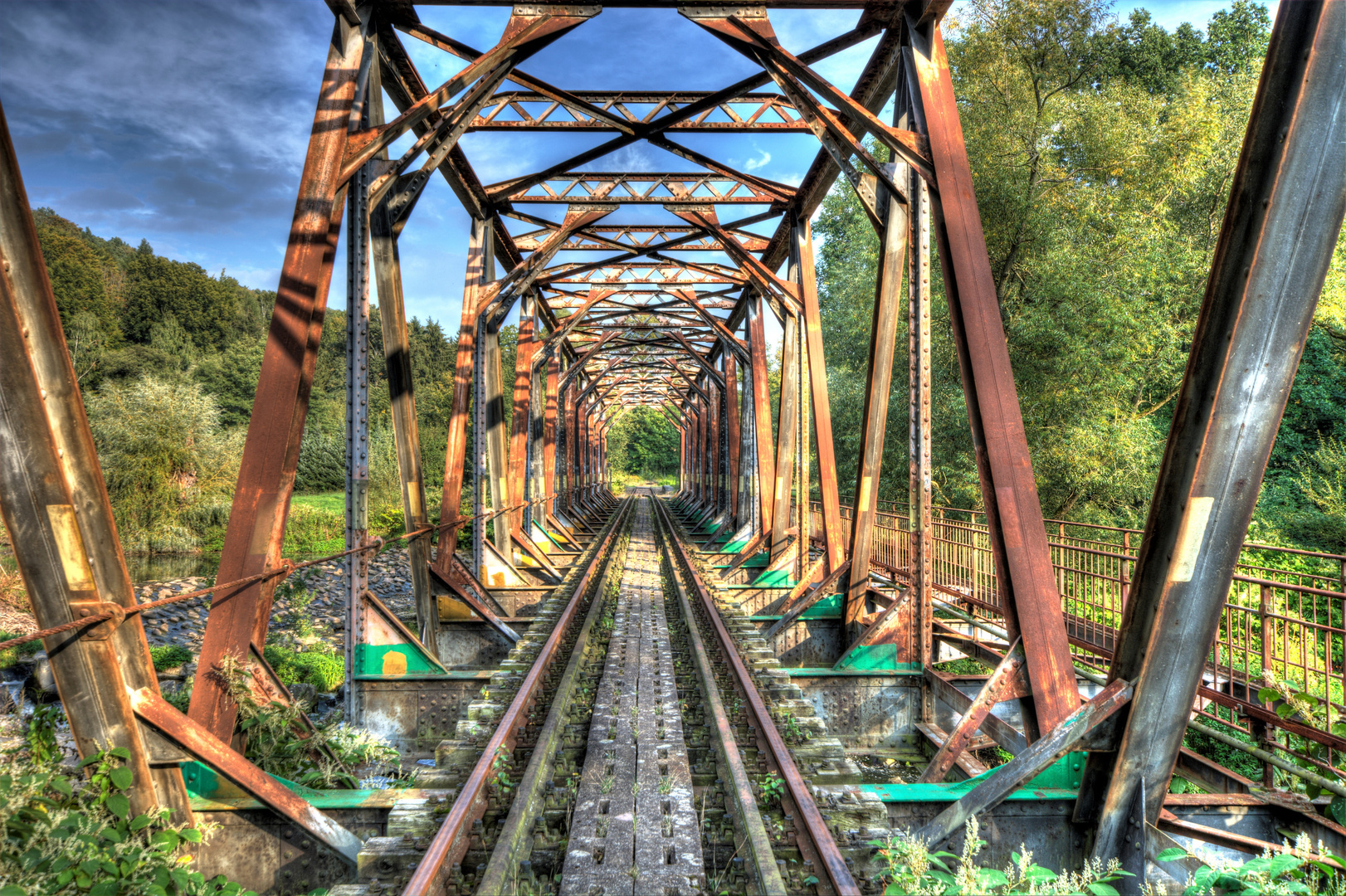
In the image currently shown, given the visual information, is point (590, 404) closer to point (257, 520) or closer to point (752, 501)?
point (752, 501)

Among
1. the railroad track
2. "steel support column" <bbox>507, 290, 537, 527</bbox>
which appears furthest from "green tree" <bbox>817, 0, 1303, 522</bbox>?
the railroad track

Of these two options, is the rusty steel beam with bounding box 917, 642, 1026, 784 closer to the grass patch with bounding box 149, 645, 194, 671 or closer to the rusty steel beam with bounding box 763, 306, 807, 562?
the rusty steel beam with bounding box 763, 306, 807, 562

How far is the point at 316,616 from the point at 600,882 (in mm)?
15242

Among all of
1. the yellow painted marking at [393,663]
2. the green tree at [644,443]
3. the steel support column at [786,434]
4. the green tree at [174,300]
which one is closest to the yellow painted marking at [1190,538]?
the yellow painted marking at [393,663]

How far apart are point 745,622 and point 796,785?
181 inches

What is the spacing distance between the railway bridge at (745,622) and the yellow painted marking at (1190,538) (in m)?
0.02

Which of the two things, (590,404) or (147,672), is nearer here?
(147,672)

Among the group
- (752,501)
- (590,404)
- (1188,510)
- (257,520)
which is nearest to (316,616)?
(752,501)

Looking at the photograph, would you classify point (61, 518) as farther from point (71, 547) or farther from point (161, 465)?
→ point (161, 465)

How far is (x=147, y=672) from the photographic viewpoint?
3.48 meters

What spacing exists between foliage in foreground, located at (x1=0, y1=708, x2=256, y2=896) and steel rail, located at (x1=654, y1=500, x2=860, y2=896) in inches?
95.5

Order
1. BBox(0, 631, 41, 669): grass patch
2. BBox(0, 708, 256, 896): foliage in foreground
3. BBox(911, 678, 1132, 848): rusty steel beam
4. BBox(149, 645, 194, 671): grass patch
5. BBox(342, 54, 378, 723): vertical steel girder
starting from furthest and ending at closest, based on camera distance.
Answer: BBox(149, 645, 194, 671): grass patch < BBox(0, 631, 41, 669): grass patch < BBox(342, 54, 378, 723): vertical steel girder < BBox(911, 678, 1132, 848): rusty steel beam < BBox(0, 708, 256, 896): foliage in foreground

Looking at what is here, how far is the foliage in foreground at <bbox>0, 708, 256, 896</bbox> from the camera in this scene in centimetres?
274

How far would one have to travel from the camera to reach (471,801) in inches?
142
